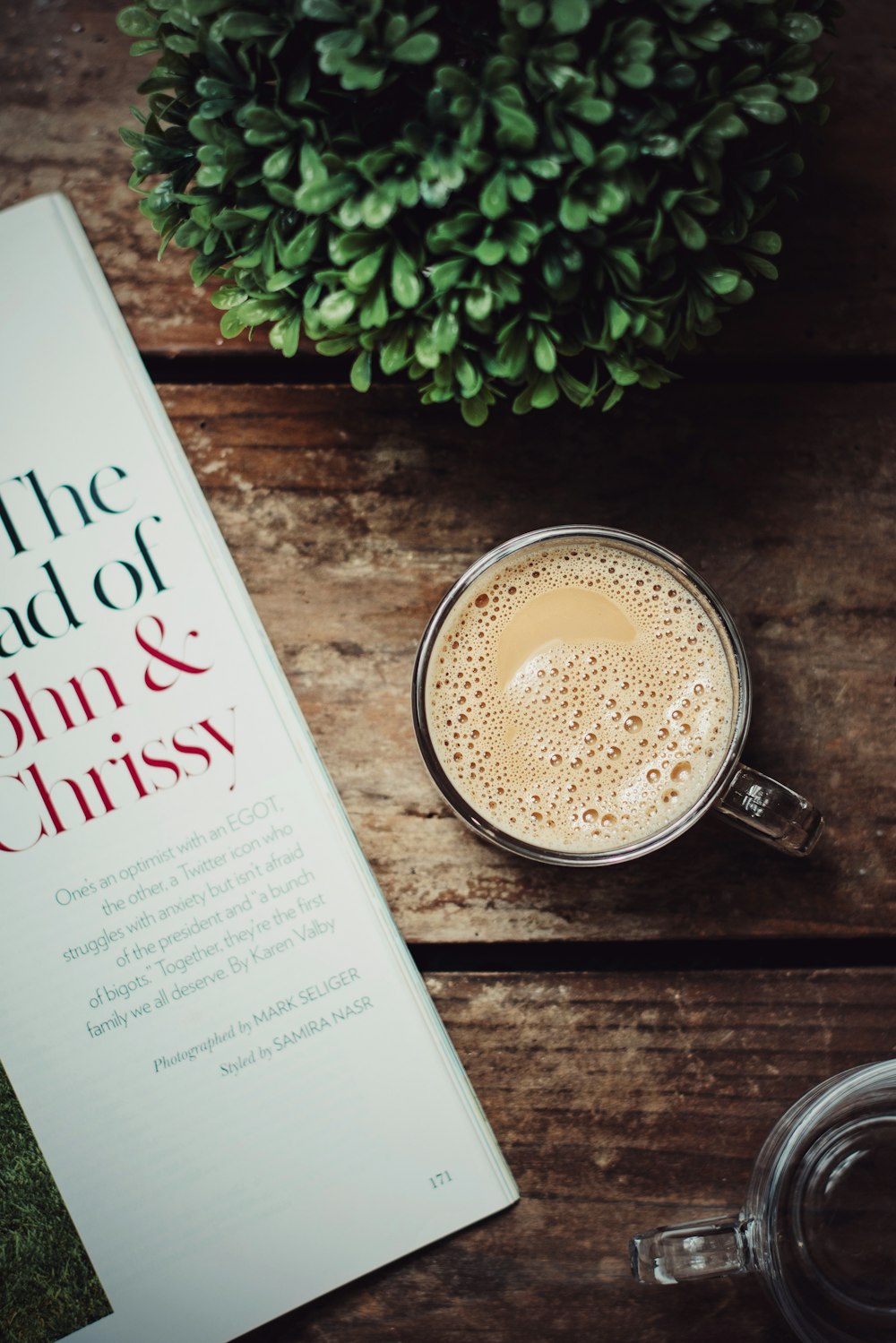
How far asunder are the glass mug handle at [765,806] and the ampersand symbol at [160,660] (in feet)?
1.45

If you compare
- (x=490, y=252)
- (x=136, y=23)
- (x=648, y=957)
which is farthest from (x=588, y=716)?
(x=136, y=23)

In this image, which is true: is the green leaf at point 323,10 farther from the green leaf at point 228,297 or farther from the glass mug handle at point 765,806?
the glass mug handle at point 765,806

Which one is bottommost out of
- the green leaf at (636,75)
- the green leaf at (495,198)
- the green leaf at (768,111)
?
the green leaf at (768,111)

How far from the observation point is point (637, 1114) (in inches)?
30.3

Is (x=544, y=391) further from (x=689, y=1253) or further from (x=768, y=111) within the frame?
(x=689, y=1253)

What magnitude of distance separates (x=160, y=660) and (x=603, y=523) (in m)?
0.39

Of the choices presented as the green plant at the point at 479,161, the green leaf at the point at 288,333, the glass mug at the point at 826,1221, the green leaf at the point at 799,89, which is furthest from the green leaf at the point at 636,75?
the glass mug at the point at 826,1221

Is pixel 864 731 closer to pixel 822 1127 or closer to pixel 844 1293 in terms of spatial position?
pixel 822 1127

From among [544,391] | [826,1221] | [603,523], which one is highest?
[544,391]

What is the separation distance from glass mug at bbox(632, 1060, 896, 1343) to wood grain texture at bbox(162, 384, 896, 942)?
15 centimetres

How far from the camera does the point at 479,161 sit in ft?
1.78

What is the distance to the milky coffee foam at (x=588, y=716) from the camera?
73 centimetres

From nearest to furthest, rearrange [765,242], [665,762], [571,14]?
[571,14] → [765,242] → [665,762]

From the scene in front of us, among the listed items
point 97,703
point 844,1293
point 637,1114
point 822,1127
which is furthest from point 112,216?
point 844,1293
